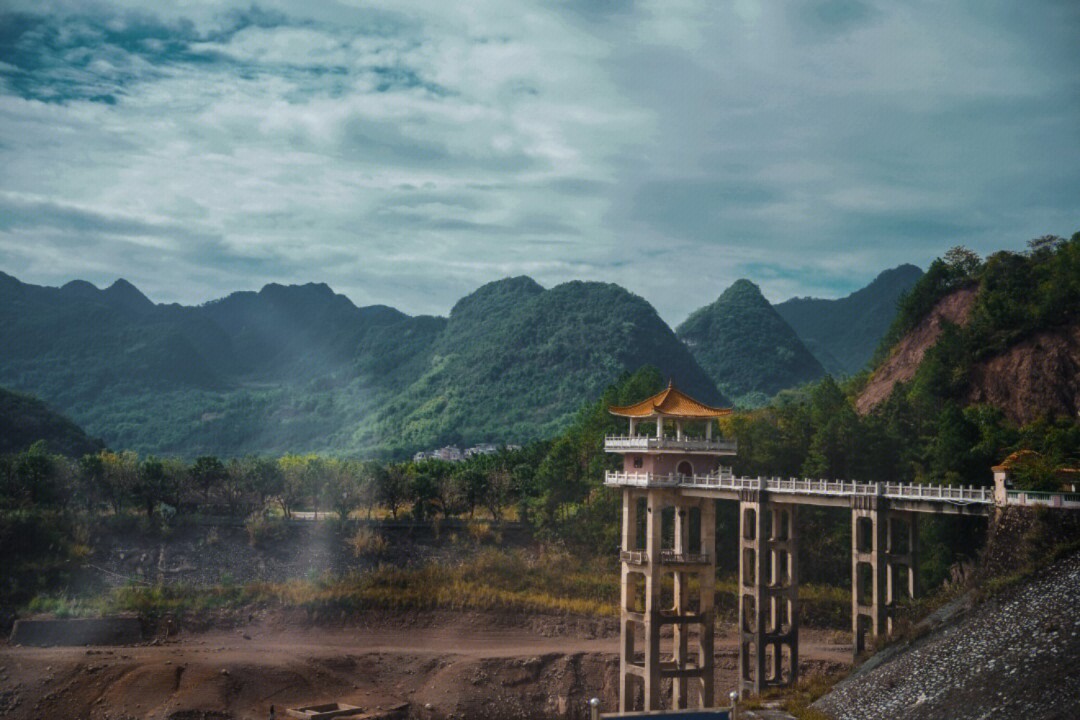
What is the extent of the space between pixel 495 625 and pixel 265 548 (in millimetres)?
19079

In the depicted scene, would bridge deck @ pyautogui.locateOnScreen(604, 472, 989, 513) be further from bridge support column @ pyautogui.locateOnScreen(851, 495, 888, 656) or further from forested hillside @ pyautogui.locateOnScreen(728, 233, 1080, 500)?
forested hillside @ pyautogui.locateOnScreen(728, 233, 1080, 500)

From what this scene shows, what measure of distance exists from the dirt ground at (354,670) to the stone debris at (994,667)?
76.2 ft

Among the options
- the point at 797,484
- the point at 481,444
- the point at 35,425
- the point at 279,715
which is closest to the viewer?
the point at 797,484

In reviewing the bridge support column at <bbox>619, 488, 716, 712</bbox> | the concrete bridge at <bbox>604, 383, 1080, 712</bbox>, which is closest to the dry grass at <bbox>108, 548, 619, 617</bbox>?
the concrete bridge at <bbox>604, 383, 1080, 712</bbox>

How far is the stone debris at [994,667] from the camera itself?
30312mm

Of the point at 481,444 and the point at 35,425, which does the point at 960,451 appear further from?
the point at 481,444

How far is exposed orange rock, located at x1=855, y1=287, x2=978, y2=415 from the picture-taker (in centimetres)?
10210

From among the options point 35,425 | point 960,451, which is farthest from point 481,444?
point 960,451

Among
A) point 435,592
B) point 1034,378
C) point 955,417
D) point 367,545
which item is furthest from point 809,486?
point 1034,378

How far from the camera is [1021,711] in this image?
2986 centimetres

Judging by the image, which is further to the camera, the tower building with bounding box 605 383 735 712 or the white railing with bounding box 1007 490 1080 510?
the tower building with bounding box 605 383 735 712

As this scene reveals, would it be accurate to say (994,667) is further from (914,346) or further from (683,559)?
(914,346)

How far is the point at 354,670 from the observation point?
200ft

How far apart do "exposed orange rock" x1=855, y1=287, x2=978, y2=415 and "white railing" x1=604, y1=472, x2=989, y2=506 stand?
50.8m
